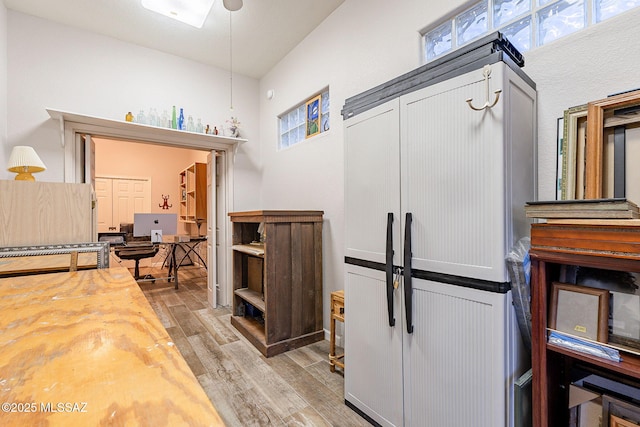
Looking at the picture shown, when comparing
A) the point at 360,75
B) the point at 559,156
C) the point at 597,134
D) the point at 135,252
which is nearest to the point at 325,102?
the point at 360,75

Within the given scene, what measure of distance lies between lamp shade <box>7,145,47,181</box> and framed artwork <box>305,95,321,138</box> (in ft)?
7.85

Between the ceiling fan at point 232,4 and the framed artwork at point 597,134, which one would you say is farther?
the ceiling fan at point 232,4

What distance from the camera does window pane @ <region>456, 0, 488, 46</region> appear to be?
1.74 metres

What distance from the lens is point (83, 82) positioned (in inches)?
117

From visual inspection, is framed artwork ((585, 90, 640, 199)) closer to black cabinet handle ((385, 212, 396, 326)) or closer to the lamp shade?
black cabinet handle ((385, 212, 396, 326))

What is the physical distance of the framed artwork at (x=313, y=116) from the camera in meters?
3.06

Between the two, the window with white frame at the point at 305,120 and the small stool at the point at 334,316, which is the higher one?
the window with white frame at the point at 305,120

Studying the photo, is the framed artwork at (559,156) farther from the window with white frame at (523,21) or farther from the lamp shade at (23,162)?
the lamp shade at (23,162)

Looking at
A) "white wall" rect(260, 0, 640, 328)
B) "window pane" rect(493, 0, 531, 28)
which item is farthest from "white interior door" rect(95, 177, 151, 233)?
"window pane" rect(493, 0, 531, 28)

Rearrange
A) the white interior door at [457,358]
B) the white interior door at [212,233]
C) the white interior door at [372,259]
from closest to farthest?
the white interior door at [457,358], the white interior door at [372,259], the white interior door at [212,233]

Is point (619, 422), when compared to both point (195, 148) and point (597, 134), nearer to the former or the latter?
point (597, 134)

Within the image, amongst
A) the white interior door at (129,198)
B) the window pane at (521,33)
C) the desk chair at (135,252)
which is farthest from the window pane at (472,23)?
the white interior door at (129,198)

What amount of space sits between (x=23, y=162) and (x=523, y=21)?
363cm

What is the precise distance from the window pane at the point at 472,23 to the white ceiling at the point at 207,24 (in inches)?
50.9
